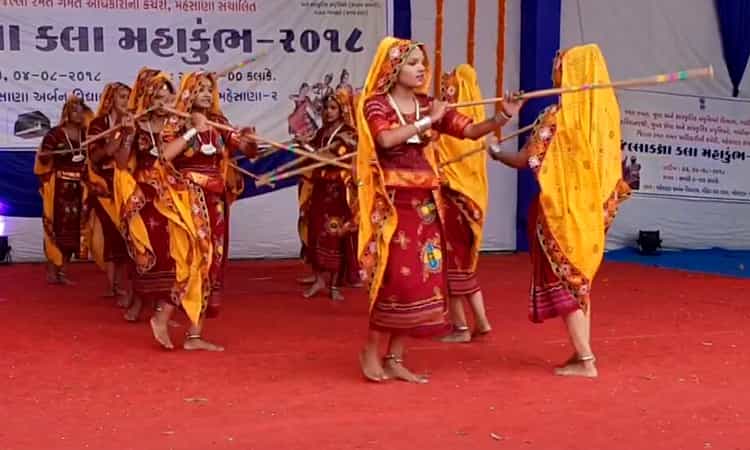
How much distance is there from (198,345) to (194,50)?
16.0 ft

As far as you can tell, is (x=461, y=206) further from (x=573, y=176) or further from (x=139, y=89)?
(x=139, y=89)

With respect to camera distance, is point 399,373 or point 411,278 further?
point 399,373

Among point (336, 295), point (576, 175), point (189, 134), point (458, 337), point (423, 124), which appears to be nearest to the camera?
point (423, 124)

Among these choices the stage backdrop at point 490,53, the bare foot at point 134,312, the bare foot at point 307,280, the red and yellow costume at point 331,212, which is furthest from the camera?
the stage backdrop at point 490,53

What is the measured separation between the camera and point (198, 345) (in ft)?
18.3

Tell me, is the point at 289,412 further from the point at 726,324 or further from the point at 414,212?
the point at 726,324

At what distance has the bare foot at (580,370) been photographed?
488 centimetres

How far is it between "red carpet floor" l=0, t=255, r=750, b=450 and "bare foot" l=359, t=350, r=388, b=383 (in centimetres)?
7

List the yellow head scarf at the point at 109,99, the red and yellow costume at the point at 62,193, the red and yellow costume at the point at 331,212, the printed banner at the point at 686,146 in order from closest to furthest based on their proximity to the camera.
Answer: the yellow head scarf at the point at 109,99, the red and yellow costume at the point at 331,212, the red and yellow costume at the point at 62,193, the printed banner at the point at 686,146

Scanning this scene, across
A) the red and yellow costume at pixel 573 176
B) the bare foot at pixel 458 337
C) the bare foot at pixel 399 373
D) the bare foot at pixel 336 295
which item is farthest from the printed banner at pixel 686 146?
the bare foot at pixel 399 373

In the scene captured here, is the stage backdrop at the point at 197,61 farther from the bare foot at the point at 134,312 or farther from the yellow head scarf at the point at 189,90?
the yellow head scarf at the point at 189,90

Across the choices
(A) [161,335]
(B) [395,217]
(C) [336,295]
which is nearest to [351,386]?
(B) [395,217]

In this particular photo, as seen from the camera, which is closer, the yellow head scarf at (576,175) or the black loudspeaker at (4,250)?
the yellow head scarf at (576,175)

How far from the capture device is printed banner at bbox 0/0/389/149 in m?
9.60
